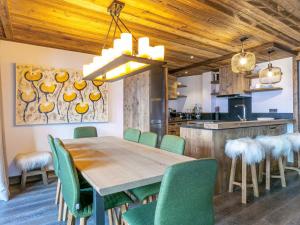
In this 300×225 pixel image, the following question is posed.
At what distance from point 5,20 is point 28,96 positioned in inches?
50.4

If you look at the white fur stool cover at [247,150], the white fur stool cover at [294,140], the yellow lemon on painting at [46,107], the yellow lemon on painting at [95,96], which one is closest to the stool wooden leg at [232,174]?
the white fur stool cover at [247,150]

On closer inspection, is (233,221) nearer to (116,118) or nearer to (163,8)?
(163,8)

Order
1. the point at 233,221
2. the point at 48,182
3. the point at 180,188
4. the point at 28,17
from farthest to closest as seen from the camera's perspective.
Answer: the point at 48,182 < the point at 28,17 < the point at 233,221 < the point at 180,188

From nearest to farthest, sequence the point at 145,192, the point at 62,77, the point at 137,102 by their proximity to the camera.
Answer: the point at 145,192 → the point at 62,77 → the point at 137,102

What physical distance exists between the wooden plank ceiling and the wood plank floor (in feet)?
7.68

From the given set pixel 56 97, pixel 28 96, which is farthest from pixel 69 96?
pixel 28 96

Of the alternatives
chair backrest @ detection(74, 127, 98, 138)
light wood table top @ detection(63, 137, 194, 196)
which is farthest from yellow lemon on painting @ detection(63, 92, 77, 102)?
light wood table top @ detection(63, 137, 194, 196)

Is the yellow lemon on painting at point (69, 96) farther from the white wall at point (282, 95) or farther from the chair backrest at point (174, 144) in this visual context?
the white wall at point (282, 95)

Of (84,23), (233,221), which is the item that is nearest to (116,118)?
(84,23)

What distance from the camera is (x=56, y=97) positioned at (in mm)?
3686

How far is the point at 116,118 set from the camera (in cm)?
443

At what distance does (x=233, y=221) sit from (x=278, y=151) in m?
1.38

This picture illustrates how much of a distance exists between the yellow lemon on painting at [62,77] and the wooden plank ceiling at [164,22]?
49cm

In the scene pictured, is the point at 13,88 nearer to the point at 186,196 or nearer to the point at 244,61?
the point at 186,196
